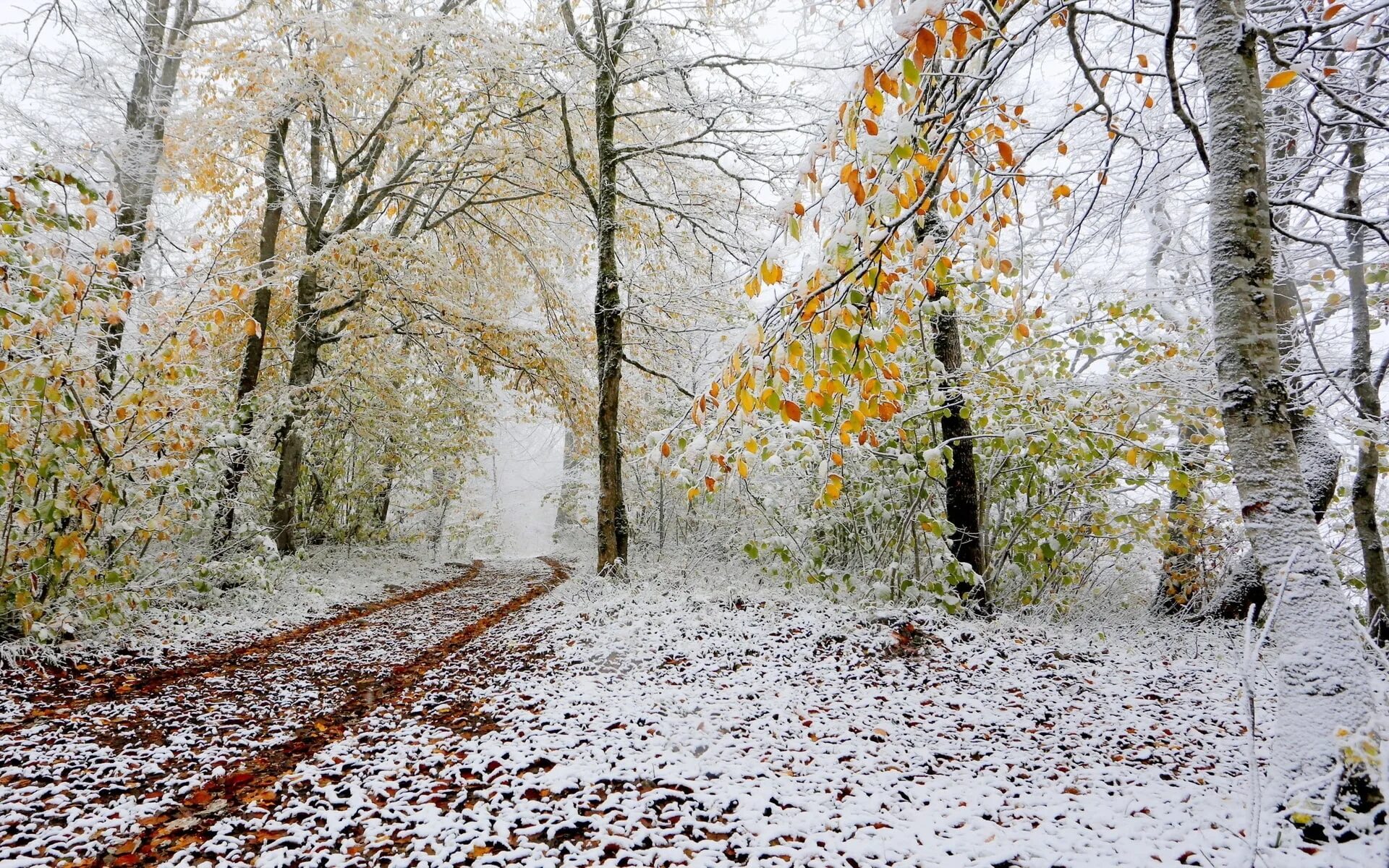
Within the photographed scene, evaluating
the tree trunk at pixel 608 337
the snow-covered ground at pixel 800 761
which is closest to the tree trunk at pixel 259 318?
the tree trunk at pixel 608 337

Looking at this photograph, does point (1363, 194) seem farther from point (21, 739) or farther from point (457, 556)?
point (457, 556)

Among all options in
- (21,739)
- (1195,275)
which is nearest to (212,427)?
(21,739)

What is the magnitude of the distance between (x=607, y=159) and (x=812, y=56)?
2.84 meters

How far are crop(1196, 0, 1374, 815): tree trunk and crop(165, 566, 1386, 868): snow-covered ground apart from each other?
0.40 metres

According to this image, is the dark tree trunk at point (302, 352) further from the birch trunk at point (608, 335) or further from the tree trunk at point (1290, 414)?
the tree trunk at point (1290, 414)

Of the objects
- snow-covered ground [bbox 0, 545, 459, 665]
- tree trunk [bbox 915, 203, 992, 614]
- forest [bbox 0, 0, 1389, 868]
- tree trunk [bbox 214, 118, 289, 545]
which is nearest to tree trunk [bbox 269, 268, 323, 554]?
forest [bbox 0, 0, 1389, 868]

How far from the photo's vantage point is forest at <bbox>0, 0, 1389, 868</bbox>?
7.16 ft

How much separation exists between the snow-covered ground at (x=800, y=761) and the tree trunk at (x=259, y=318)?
430 cm

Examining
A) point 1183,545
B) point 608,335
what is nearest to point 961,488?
point 1183,545

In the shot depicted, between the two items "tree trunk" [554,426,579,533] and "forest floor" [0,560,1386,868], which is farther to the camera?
"tree trunk" [554,426,579,533]

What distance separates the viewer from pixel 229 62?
8.16 metres

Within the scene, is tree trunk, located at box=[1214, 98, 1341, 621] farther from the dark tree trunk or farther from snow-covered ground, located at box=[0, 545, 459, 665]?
the dark tree trunk

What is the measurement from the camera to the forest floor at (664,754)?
2.32 metres

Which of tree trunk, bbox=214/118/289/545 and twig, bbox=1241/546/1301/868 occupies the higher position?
tree trunk, bbox=214/118/289/545
